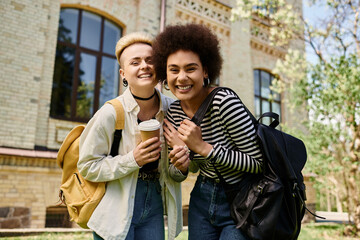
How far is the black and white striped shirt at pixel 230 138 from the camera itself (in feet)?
6.46

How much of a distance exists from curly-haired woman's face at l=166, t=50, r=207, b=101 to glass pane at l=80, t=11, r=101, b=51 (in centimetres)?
693

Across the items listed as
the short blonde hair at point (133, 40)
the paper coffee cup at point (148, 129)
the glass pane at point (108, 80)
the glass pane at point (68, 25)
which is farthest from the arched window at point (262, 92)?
the paper coffee cup at point (148, 129)

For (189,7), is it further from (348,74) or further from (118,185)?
(118,185)

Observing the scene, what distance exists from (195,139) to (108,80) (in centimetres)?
720

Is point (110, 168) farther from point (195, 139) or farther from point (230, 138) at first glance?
point (230, 138)

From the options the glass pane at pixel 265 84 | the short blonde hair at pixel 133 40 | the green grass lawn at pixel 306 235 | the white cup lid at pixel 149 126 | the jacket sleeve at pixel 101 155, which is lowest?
the green grass lawn at pixel 306 235

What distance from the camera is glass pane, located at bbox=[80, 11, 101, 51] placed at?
8.46 metres

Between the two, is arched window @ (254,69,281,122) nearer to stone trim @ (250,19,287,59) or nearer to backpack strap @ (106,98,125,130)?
stone trim @ (250,19,287,59)

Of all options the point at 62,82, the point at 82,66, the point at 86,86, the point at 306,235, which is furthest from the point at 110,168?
the point at 306,235

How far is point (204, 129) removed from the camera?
214 cm

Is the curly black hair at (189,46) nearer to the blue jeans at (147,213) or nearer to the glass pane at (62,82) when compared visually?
the blue jeans at (147,213)

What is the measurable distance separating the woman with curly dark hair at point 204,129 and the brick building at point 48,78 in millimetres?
5526

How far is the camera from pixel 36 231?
5.96 metres

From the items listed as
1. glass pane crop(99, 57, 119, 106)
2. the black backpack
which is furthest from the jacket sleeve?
glass pane crop(99, 57, 119, 106)
